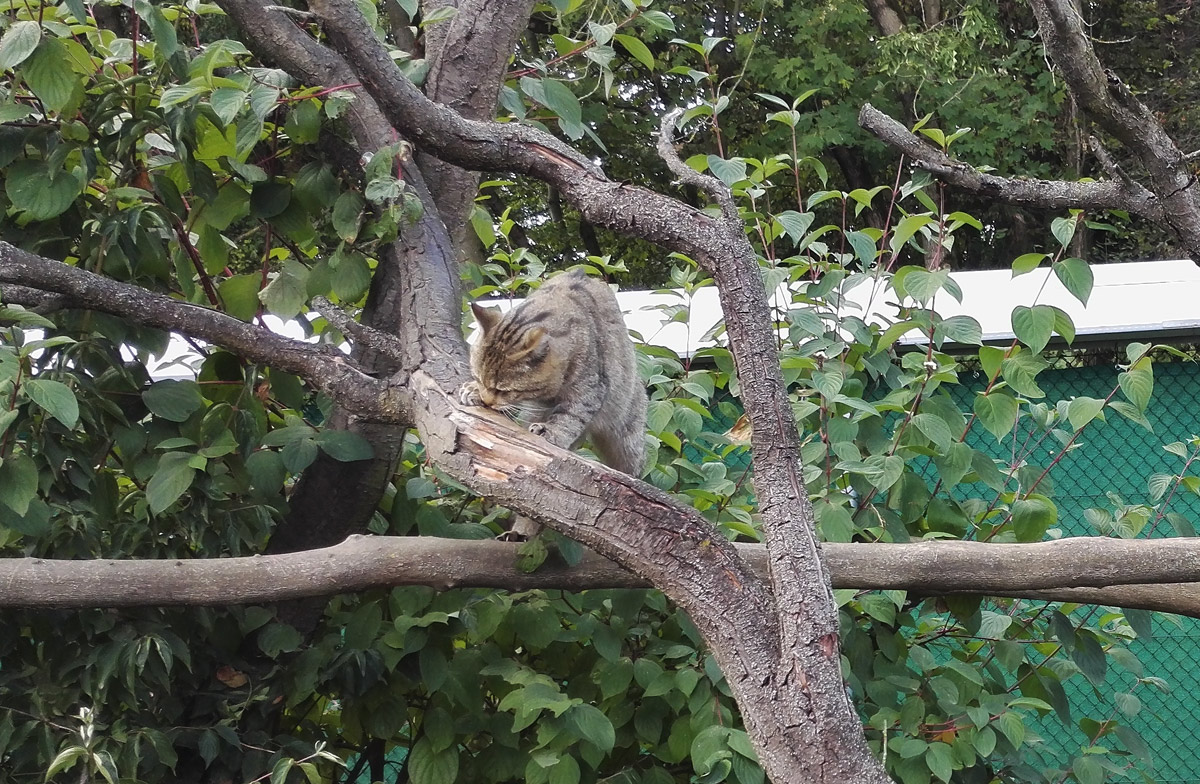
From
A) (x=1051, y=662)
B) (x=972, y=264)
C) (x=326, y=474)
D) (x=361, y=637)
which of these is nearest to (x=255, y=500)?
(x=326, y=474)

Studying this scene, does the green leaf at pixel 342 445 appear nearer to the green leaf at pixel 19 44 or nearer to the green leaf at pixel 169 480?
the green leaf at pixel 169 480

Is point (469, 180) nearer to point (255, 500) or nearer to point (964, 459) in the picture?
point (255, 500)

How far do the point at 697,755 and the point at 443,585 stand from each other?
2.19ft

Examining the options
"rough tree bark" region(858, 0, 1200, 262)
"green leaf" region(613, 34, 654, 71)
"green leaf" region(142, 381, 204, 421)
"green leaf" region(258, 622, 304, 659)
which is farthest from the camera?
"green leaf" region(613, 34, 654, 71)

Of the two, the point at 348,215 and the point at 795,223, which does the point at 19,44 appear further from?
the point at 795,223

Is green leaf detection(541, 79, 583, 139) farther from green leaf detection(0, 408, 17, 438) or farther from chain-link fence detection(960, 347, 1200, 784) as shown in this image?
chain-link fence detection(960, 347, 1200, 784)

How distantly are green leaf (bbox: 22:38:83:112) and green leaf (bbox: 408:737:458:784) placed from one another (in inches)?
66.7

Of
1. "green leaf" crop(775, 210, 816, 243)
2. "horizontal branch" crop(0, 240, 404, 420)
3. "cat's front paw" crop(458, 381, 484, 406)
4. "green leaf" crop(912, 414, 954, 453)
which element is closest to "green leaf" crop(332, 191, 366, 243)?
"horizontal branch" crop(0, 240, 404, 420)

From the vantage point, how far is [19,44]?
2.12 meters

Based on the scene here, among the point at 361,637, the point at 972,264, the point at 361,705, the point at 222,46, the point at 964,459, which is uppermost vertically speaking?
the point at 222,46

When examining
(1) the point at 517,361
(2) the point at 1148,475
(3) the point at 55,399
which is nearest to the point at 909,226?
(1) the point at 517,361

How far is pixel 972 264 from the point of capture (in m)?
14.0

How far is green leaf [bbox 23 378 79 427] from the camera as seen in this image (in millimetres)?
1994

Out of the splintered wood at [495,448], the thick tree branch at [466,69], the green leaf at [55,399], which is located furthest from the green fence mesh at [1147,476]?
the green leaf at [55,399]
